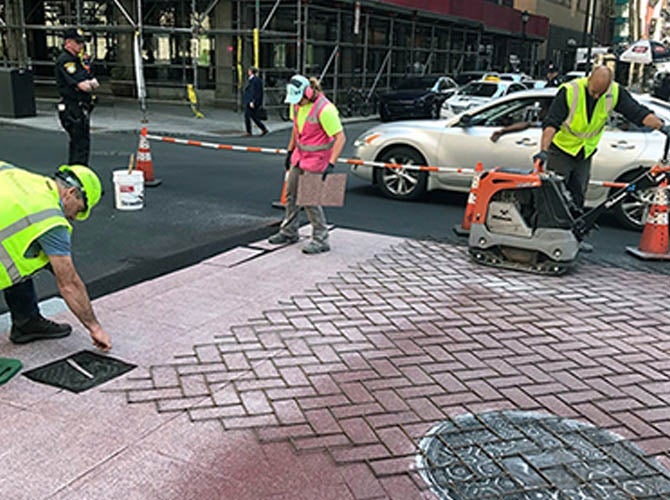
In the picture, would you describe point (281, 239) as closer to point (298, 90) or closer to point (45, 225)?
point (298, 90)

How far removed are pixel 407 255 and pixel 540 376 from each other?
2.77 meters

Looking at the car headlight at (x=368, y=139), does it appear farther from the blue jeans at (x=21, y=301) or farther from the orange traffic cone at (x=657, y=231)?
the blue jeans at (x=21, y=301)

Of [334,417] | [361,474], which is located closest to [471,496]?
[361,474]

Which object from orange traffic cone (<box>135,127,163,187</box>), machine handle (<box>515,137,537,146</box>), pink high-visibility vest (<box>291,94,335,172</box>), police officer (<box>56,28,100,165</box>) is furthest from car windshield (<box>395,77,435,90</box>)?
pink high-visibility vest (<box>291,94,335,172</box>)

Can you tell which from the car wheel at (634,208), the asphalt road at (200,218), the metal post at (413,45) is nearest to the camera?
the asphalt road at (200,218)

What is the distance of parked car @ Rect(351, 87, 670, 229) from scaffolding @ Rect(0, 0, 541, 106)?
38.4 ft

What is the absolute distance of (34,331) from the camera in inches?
178

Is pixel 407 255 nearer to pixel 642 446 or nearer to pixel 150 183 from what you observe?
pixel 642 446

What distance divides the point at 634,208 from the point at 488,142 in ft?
6.42

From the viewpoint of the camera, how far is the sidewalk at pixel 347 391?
3.21 m

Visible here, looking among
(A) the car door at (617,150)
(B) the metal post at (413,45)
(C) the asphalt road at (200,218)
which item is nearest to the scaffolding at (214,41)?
(B) the metal post at (413,45)

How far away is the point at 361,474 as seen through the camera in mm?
3258

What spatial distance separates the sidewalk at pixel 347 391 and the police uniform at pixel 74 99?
4.04 metres

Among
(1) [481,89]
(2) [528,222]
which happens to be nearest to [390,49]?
(1) [481,89]
